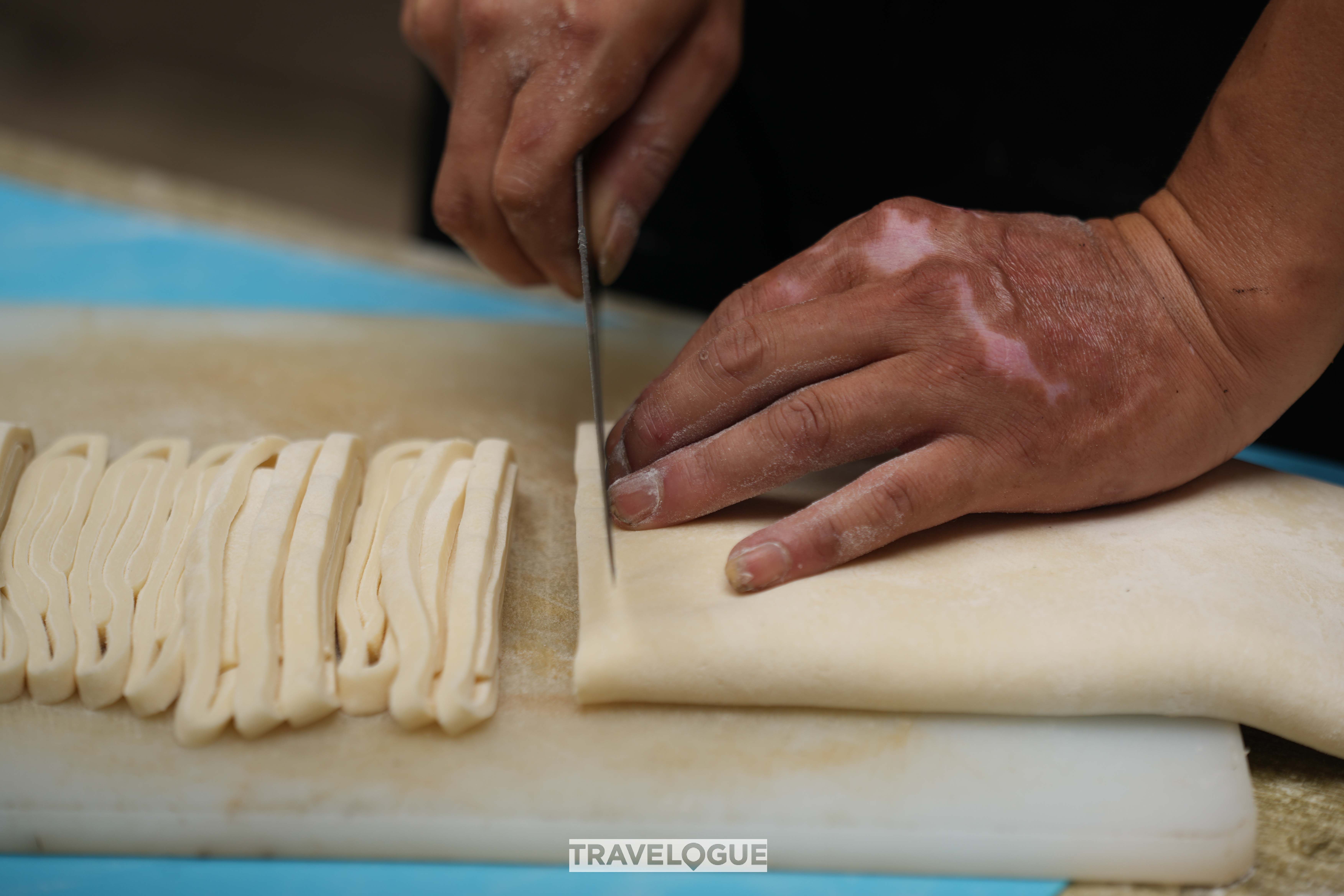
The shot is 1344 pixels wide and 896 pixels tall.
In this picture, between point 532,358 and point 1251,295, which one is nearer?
point 1251,295

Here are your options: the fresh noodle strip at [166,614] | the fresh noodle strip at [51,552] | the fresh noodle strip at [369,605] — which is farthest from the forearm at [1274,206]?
the fresh noodle strip at [51,552]

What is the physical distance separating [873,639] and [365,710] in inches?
27.4

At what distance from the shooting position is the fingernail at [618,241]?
74.3 inches

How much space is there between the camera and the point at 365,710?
1.28 m

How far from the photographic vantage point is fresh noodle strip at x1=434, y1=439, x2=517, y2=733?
126 cm

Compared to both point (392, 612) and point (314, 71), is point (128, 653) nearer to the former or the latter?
point (392, 612)

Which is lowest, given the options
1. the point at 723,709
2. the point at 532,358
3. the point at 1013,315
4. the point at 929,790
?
the point at 929,790

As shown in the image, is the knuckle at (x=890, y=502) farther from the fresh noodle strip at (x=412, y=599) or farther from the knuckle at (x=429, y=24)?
the knuckle at (x=429, y=24)

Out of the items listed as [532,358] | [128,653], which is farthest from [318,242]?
[128,653]

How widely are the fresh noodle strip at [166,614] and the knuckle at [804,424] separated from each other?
0.89 m

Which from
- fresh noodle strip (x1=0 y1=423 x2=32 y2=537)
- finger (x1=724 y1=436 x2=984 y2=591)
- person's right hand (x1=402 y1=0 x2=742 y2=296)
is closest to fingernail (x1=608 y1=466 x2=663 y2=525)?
finger (x1=724 y1=436 x2=984 y2=591)

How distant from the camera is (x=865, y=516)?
1371 mm

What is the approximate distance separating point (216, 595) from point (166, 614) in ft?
0.30

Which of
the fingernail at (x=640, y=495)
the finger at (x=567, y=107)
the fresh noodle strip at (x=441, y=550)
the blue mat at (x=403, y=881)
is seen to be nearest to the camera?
the blue mat at (x=403, y=881)
